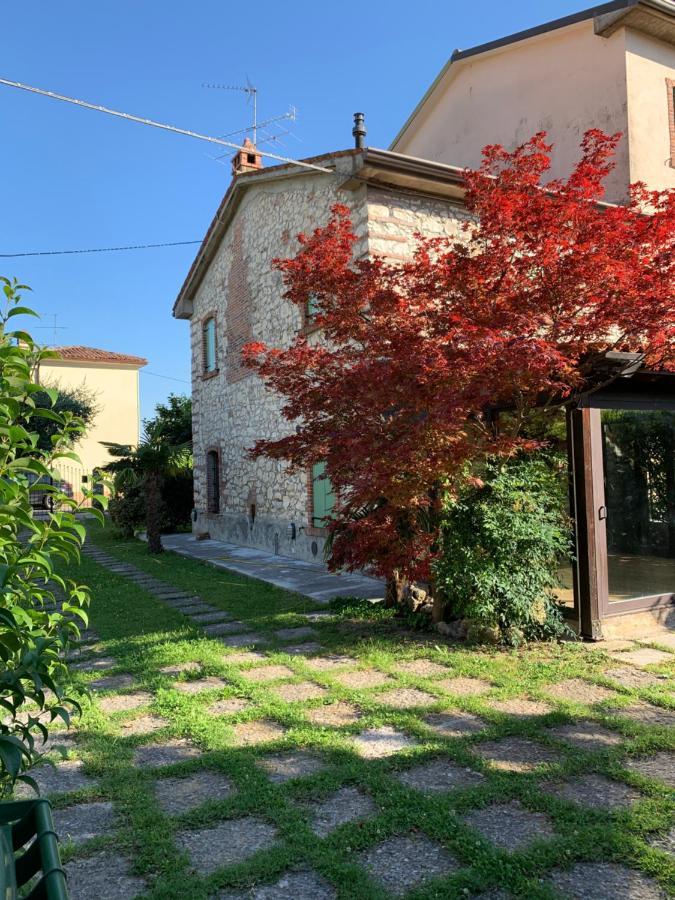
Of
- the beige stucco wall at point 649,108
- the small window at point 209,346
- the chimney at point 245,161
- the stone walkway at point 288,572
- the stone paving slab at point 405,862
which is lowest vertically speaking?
the stone paving slab at point 405,862

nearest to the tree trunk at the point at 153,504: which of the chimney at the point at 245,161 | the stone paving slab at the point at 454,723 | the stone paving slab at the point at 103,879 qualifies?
the chimney at the point at 245,161

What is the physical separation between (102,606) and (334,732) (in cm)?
516

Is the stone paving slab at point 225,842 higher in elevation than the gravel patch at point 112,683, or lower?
lower

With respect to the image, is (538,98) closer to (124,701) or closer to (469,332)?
(469,332)

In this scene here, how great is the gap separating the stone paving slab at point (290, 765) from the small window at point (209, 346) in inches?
493

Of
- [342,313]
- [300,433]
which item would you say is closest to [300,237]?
[342,313]

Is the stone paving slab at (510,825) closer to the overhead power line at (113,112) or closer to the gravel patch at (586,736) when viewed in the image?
the gravel patch at (586,736)

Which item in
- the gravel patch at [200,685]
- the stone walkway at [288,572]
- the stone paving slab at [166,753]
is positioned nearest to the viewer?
the stone paving slab at [166,753]

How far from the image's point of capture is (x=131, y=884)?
8.17ft

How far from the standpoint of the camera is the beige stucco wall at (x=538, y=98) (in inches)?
445

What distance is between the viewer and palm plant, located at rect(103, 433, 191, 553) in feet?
42.1

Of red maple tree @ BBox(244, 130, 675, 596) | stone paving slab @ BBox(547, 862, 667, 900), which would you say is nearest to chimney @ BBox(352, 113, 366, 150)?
red maple tree @ BBox(244, 130, 675, 596)

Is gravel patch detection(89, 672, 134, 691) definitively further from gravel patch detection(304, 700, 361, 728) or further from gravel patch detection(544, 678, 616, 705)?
gravel patch detection(544, 678, 616, 705)

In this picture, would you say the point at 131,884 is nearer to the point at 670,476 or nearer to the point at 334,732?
the point at 334,732
